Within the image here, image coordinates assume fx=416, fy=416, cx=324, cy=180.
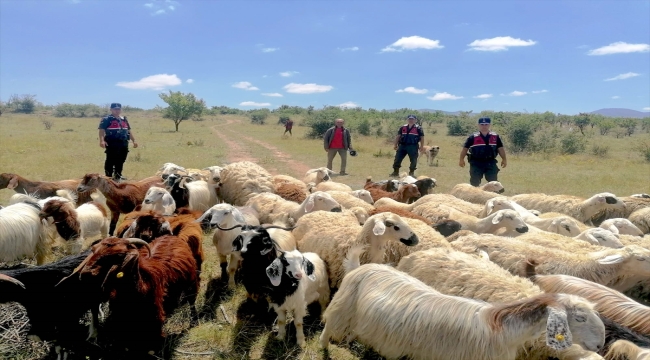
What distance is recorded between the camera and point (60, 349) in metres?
3.83

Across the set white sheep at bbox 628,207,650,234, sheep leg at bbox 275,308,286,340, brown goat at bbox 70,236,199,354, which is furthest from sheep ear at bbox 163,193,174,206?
white sheep at bbox 628,207,650,234

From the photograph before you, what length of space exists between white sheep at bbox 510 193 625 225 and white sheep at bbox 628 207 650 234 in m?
0.36

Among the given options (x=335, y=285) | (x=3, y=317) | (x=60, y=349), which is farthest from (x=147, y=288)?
(x=335, y=285)

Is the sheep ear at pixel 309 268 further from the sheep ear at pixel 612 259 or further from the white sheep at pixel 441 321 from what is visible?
the sheep ear at pixel 612 259

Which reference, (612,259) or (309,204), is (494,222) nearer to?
(612,259)

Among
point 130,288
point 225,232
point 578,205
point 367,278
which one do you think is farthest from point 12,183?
point 578,205

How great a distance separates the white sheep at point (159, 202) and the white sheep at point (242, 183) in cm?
198

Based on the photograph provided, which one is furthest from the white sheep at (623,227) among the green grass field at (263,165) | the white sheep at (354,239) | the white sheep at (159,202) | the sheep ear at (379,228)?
the white sheep at (159,202)

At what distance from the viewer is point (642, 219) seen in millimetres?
7414

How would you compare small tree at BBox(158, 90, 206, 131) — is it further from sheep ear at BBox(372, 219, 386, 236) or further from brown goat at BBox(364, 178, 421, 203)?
sheep ear at BBox(372, 219, 386, 236)

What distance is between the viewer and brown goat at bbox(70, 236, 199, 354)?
11.6 ft

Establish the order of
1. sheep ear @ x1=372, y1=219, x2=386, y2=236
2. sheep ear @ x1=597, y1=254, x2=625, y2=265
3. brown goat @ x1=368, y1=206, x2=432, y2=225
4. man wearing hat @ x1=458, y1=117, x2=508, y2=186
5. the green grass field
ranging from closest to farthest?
the green grass field < sheep ear @ x1=597, y1=254, x2=625, y2=265 < sheep ear @ x1=372, y1=219, x2=386, y2=236 < brown goat @ x1=368, y1=206, x2=432, y2=225 < man wearing hat @ x1=458, y1=117, x2=508, y2=186

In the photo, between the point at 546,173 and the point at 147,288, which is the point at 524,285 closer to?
the point at 147,288

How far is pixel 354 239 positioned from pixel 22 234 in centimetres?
433
